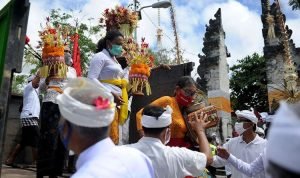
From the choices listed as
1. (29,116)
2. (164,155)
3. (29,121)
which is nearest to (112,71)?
(164,155)

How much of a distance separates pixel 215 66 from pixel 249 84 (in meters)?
10.9

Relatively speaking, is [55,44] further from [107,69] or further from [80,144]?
[80,144]

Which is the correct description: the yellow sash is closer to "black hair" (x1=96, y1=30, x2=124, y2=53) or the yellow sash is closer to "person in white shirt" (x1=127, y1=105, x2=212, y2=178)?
"black hair" (x1=96, y1=30, x2=124, y2=53)

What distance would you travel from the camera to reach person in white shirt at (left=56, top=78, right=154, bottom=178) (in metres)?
1.99

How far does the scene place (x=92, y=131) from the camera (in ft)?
6.67

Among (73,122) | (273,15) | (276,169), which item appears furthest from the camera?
(273,15)

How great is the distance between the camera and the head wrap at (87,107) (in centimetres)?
201

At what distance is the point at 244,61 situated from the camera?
35906mm

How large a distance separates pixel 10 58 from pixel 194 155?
1.67 metres

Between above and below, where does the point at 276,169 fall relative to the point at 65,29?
below

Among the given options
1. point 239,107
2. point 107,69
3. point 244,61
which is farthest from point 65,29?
point 244,61

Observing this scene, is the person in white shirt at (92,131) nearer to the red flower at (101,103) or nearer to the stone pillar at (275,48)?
the red flower at (101,103)

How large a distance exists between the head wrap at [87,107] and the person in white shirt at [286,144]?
0.93 metres

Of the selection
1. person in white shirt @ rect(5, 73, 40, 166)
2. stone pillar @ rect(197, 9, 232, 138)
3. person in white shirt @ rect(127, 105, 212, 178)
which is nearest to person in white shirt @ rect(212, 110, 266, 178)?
person in white shirt @ rect(127, 105, 212, 178)
